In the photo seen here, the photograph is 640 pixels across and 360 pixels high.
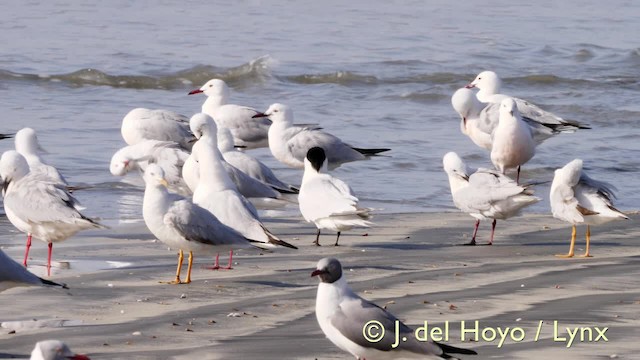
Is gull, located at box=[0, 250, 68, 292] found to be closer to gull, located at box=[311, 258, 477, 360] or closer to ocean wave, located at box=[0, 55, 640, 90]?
gull, located at box=[311, 258, 477, 360]

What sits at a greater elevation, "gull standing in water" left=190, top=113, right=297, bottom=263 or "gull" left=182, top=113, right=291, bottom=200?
"gull standing in water" left=190, top=113, right=297, bottom=263

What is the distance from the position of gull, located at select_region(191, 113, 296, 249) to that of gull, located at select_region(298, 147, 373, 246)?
48 cm

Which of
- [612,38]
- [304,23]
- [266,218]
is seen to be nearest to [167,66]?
[304,23]

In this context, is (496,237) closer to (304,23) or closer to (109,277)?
(109,277)

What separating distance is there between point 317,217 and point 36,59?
46.2ft

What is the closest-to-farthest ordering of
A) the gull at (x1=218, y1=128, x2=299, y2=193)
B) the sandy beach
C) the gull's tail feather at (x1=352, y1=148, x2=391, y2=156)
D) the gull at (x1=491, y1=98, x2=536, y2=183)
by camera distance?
the sandy beach < the gull at (x1=218, y1=128, x2=299, y2=193) < the gull at (x1=491, y1=98, x2=536, y2=183) < the gull's tail feather at (x1=352, y1=148, x2=391, y2=156)

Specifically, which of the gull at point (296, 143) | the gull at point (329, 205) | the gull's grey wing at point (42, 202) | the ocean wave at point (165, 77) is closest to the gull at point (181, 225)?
the gull's grey wing at point (42, 202)

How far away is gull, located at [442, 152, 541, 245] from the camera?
1009 cm

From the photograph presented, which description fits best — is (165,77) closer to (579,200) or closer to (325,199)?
(325,199)

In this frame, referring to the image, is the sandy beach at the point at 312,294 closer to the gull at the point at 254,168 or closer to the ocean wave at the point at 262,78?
the gull at the point at 254,168

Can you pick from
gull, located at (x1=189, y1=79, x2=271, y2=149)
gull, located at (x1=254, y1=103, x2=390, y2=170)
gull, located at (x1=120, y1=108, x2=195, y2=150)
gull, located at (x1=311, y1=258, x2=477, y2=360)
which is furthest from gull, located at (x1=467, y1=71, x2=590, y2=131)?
gull, located at (x1=311, y1=258, x2=477, y2=360)

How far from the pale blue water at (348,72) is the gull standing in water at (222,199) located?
1653 millimetres

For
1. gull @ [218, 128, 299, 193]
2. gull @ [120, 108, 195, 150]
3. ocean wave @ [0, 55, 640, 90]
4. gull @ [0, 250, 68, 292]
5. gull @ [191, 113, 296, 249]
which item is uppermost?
gull @ [0, 250, 68, 292]

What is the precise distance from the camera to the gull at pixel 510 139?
44.4ft
